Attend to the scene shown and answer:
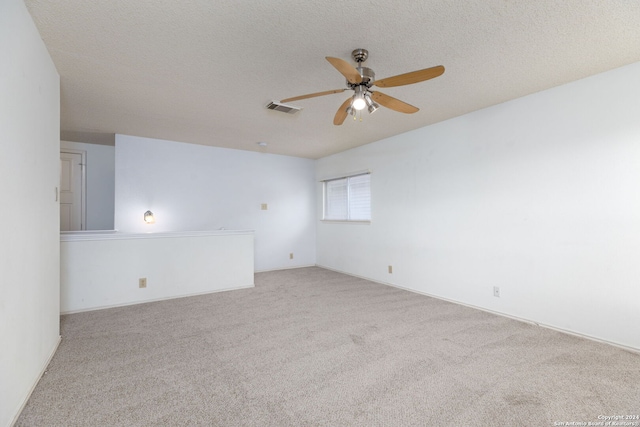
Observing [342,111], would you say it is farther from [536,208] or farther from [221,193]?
[221,193]

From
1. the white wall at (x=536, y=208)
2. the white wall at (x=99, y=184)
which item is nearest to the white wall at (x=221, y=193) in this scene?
the white wall at (x=99, y=184)

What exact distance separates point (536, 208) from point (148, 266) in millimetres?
4501

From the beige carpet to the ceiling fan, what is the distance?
1.95m

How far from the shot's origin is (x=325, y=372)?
2062mm

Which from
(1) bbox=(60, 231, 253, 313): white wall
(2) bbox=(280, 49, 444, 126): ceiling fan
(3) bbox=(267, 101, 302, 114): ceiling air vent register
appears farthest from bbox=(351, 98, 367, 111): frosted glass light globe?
(1) bbox=(60, 231, 253, 313): white wall

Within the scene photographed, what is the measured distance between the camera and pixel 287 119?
373 centimetres

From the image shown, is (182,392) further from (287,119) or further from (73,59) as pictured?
(287,119)

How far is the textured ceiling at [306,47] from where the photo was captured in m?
1.76

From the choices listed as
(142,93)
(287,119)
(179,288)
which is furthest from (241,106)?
(179,288)

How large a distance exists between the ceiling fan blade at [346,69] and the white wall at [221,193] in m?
3.87

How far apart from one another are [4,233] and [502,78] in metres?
3.66

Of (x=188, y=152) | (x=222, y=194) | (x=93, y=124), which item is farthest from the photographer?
(x=222, y=194)

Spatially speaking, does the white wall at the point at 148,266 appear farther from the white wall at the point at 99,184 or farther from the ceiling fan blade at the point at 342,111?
the ceiling fan blade at the point at 342,111

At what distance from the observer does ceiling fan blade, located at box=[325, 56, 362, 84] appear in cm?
174
